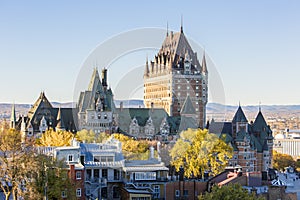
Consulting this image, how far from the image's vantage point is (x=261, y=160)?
103562 mm

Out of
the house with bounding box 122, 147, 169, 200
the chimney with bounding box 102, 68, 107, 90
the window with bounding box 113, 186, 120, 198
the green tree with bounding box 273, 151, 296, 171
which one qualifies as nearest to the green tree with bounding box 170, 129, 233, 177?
the house with bounding box 122, 147, 169, 200

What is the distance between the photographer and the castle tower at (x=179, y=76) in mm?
126581

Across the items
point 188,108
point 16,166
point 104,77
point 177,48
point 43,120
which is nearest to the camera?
point 16,166

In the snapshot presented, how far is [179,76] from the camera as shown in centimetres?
12788

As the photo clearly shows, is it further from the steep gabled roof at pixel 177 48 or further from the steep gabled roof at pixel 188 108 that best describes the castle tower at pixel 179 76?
the steep gabled roof at pixel 188 108

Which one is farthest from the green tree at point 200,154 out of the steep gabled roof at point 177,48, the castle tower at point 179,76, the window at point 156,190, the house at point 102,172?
the steep gabled roof at point 177,48

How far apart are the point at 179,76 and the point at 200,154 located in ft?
170

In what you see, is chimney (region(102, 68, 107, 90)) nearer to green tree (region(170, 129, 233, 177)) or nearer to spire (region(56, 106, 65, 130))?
spire (region(56, 106, 65, 130))

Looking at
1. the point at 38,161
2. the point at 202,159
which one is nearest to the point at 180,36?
the point at 202,159

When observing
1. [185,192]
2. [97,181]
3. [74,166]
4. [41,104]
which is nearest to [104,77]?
[41,104]

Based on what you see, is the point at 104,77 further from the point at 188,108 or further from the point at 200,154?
the point at 200,154

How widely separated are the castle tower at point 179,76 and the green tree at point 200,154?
42.7 metres

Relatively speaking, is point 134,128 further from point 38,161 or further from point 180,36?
point 38,161

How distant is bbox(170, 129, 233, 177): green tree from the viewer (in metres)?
74.4
